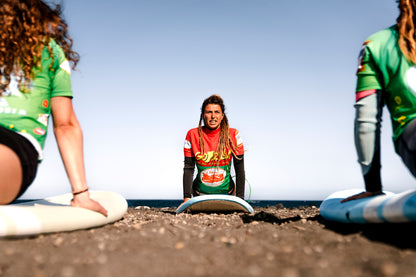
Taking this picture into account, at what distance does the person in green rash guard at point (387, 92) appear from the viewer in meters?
2.86

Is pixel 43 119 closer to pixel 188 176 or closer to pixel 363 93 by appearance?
pixel 363 93

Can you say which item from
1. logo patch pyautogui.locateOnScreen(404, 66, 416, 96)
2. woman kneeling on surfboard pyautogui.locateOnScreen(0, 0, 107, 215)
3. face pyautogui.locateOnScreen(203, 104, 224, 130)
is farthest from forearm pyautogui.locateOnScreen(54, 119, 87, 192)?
face pyautogui.locateOnScreen(203, 104, 224, 130)

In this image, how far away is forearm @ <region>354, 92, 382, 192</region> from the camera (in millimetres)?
3246

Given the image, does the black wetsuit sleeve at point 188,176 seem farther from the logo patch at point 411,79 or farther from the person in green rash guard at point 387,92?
the logo patch at point 411,79

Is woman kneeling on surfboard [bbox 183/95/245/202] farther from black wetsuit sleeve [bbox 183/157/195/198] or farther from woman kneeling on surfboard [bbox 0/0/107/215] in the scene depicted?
woman kneeling on surfboard [bbox 0/0/107/215]

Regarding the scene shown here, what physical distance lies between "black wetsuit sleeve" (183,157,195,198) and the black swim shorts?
167 inches

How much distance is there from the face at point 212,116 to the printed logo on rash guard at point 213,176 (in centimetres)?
100

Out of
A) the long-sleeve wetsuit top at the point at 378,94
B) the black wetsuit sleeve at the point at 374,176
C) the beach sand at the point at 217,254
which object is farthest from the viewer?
the black wetsuit sleeve at the point at 374,176

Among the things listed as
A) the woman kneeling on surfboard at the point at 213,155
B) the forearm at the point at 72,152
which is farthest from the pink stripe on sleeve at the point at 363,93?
the woman kneeling on surfboard at the point at 213,155

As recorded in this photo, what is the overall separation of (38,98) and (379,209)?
339 centimetres

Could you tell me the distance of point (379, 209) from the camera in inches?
114

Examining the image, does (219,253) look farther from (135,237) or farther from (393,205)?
(393,205)

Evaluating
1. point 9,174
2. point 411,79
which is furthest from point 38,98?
point 411,79

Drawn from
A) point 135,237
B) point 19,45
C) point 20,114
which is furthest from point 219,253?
point 19,45
